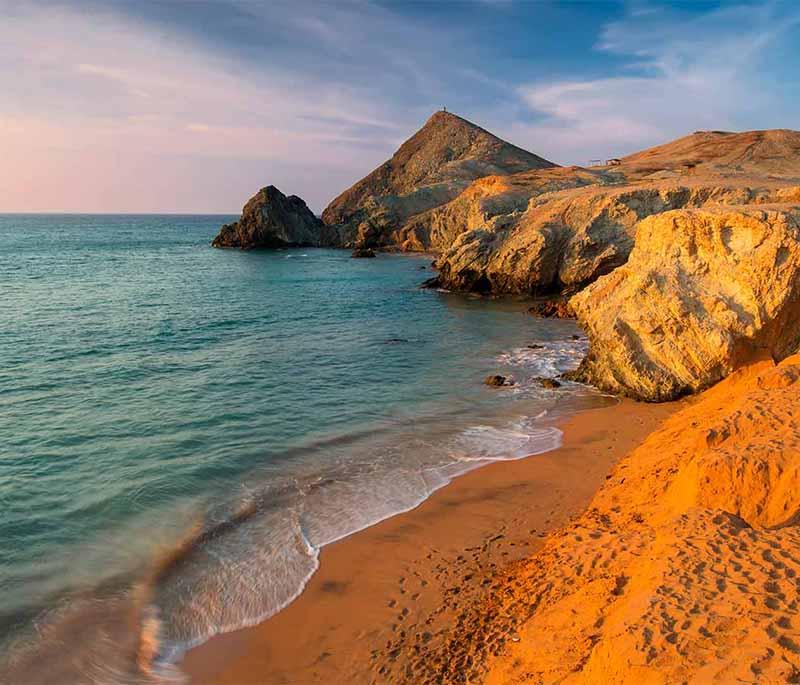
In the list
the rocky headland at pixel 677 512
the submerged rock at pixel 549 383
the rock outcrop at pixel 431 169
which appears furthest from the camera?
the rock outcrop at pixel 431 169

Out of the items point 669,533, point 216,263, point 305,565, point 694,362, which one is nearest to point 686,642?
point 669,533

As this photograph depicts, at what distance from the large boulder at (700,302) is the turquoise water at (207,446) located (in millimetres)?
2149

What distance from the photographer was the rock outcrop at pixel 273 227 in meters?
79.5

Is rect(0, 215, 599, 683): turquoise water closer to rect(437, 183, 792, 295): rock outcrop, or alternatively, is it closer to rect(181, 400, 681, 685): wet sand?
rect(181, 400, 681, 685): wet sand

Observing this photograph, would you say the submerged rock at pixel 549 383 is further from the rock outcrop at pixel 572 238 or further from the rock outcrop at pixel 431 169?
the rock outcrop at pixel 431 169

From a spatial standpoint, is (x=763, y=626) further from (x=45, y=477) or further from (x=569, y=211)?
(x=569, y=211)

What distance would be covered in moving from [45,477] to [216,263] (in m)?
52.5

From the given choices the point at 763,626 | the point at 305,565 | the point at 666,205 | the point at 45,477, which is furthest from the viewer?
the point at 666,205

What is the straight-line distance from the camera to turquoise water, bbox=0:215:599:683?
344 inches

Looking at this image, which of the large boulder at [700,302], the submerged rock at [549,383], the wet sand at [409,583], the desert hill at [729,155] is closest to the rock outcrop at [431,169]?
the desert hill at [729,155]

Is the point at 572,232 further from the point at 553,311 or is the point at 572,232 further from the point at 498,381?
the point at 498,381

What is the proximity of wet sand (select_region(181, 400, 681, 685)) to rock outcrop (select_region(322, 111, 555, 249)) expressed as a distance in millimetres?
72424

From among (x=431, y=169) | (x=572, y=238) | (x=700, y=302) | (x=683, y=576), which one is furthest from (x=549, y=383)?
(x=431, y=169)

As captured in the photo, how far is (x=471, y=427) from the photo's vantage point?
A: 1561 centimetres
